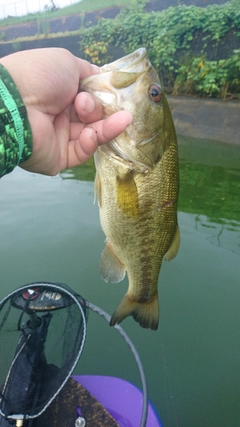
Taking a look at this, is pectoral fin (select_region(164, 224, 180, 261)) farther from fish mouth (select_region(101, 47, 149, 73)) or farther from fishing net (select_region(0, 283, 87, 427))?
fish mouth (select_region(101, 47, 149, 73))

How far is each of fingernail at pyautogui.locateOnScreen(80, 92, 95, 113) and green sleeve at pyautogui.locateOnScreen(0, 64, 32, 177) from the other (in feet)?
0.75

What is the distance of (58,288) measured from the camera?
76.7 inches

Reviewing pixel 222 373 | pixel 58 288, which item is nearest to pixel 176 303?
pixel 222 373

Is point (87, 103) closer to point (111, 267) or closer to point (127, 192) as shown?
point (127, 192)

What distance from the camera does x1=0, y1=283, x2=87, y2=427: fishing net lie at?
5.95 feet

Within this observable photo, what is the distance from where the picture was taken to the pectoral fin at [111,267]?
1920mm

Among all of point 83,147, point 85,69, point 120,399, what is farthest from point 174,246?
point 120,399

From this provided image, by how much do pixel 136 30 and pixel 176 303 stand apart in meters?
11.5

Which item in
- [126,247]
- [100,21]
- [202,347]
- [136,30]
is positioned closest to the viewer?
Answer: [126,247]

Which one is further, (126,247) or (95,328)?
(95,328)

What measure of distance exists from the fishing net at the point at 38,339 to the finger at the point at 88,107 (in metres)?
0.94

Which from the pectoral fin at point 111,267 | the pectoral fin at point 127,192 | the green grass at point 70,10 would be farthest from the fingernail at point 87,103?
the green grass at point 70,10

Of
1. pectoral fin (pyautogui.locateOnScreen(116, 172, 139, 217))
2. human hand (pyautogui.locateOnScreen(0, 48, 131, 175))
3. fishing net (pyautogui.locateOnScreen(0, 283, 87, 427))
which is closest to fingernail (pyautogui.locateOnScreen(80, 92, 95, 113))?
human hand (pyautogui.locateOnScreen(0, 48, 131, 175))

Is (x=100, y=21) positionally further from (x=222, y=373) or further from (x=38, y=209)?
(x=222, y=373)
